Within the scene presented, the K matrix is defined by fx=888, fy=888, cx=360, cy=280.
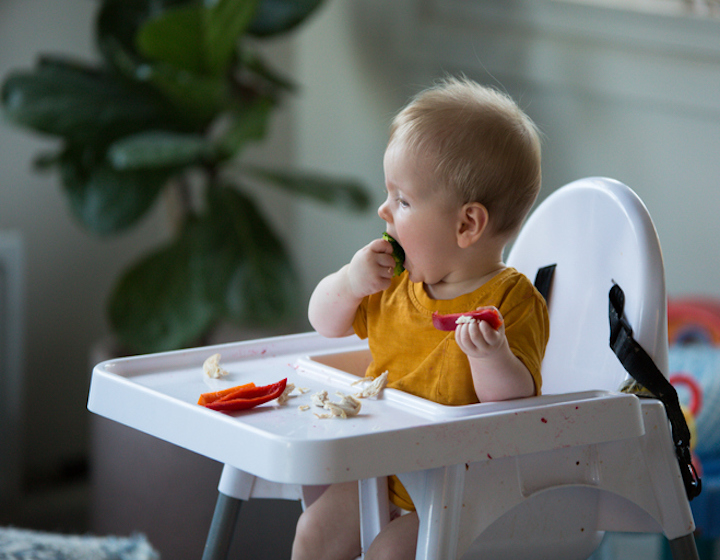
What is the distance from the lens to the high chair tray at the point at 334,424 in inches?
24.9

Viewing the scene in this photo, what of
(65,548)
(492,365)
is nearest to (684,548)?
(492,365)

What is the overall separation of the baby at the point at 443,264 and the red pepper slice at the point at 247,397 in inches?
5.1

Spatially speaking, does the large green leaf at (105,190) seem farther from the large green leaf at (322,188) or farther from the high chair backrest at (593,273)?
the high chair backrest at (593,273)

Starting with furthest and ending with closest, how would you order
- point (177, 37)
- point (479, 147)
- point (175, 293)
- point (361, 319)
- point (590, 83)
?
point (175, 293) → point (177, 37) → point (590, 83) → point (361, 319) → point (479, 147)

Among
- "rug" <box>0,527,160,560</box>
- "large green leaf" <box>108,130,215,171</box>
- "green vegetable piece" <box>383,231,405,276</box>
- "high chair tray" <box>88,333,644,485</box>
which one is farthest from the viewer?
"large green leaf" <box>108,130,215,171</box>

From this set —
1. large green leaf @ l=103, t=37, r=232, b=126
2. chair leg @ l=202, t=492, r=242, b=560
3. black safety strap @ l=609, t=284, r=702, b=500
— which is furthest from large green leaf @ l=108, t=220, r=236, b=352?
black safety strap @ l=609, t=284, r=702, b=500

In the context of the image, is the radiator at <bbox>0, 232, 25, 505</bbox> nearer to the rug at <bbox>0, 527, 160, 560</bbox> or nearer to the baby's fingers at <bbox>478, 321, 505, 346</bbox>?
the rug at <bbox>0, 527, 160, 560</bbox>

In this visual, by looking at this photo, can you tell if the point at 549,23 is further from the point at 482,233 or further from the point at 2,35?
the point at 2,35

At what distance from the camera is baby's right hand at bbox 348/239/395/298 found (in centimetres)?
84

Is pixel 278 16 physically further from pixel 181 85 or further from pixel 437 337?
pixel 437 337

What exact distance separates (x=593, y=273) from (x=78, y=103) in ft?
4.28

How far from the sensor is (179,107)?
195 centimetres

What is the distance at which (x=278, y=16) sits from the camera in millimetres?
1979

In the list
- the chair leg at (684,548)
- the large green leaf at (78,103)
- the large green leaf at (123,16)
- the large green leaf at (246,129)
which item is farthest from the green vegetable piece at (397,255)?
the large green leaf at (123,16)
